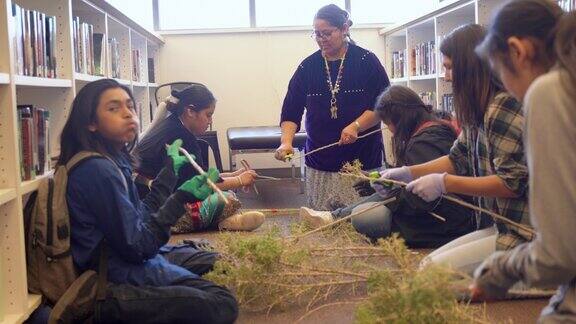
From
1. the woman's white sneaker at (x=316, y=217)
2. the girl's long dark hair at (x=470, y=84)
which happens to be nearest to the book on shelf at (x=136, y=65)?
the woman's white sneaker at (x=316, y=217)

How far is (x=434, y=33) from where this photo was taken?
18.5 feet

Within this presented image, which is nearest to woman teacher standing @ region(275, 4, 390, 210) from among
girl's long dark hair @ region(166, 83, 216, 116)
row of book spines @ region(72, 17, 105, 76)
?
girl's long dark hair @ region(166, 83, 216, 116)

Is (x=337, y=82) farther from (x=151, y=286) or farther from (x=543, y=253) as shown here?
(x=543, y=253)

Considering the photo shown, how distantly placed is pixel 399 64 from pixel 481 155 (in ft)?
13.9

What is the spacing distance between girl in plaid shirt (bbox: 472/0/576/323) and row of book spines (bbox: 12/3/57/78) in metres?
1.57

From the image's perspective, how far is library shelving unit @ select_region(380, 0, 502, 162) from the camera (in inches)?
164

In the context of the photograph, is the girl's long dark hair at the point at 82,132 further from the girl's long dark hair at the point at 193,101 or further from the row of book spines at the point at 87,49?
the girl's long dark hair at the point at 193,101

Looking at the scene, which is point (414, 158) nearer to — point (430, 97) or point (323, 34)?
point (323, 34)

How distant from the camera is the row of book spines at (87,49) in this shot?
3.17 metres

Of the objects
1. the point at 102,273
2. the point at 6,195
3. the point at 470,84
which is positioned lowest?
the point at 102,273

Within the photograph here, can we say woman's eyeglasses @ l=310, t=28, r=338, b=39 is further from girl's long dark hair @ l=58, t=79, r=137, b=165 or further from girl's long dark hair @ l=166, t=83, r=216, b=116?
girl's long dark hair @ l=58, t=79, r=137, b=165

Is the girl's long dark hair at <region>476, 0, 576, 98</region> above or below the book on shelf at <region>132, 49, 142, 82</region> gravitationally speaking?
below

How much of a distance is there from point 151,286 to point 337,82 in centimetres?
166

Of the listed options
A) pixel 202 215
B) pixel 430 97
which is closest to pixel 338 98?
pixel 202 215
